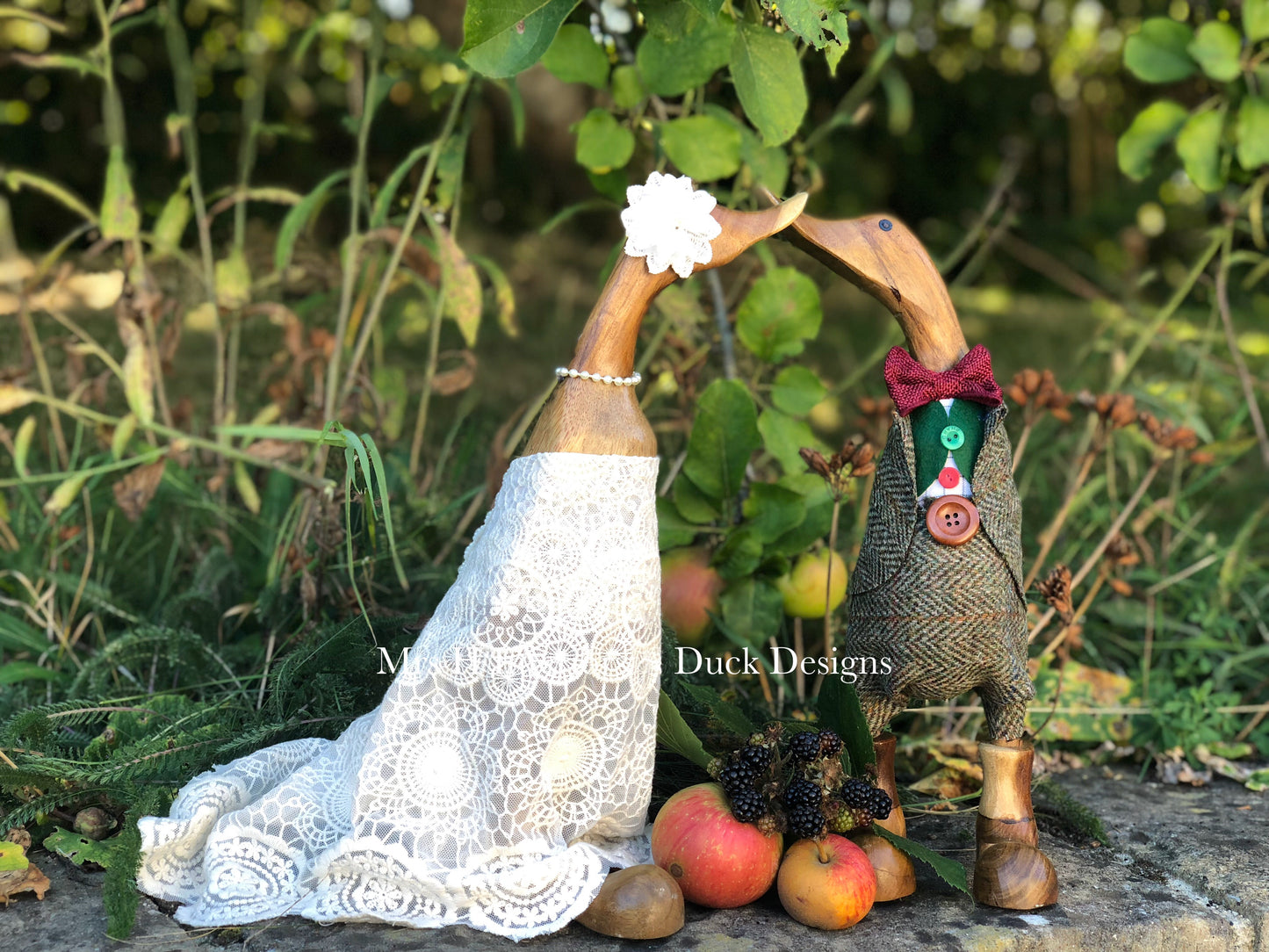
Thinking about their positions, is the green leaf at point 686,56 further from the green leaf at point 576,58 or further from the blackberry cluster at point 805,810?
the blackberry cluster at point 805,810

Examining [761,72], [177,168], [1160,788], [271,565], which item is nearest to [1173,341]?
[1160,788]

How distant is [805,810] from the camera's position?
Result: 1229 millimetres

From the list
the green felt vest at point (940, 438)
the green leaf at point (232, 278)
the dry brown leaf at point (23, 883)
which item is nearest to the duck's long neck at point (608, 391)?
the green felt vest at point (940, 438)

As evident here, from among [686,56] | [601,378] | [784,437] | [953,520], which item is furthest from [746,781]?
[686,56]

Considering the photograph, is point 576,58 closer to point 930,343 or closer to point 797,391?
point 797,391

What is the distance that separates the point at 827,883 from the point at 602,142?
1158mm

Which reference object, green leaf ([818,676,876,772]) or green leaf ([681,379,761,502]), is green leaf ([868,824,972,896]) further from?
green leaf ([681,379,761,502])

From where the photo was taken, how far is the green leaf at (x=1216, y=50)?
78.1 inches

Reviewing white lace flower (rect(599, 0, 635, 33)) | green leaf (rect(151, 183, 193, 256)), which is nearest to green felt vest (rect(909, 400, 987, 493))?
white lace flower (rect(599, 0, 635, 33))

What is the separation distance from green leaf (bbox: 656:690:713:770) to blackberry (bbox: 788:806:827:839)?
0.17 meters

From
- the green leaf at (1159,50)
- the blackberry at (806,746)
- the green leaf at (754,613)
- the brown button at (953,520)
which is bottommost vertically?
the blackberry at (806,746)

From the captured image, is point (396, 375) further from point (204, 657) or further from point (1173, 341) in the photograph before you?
point (1173, 341)

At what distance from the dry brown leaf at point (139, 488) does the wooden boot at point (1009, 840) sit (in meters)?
1.36

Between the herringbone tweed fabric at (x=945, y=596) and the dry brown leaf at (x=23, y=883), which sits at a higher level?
the herringbone tweed fabric at (x=945, y=596)
